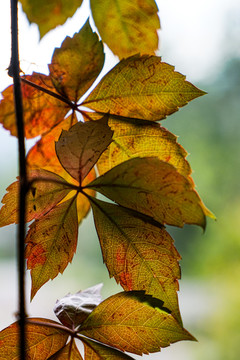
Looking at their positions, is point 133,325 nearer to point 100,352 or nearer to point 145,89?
point 100,352

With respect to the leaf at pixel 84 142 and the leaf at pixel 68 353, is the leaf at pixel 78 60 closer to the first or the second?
the leaf at pixel 84 142

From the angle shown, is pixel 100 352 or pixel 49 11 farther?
pixel 49 11

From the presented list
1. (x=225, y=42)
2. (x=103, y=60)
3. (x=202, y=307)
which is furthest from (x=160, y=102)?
(x=225, y=42)

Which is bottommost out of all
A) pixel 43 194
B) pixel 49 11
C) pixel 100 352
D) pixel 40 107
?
pixel 100 352

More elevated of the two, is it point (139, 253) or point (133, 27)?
point (133, 27)

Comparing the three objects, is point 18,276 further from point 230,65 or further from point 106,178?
point 230,65

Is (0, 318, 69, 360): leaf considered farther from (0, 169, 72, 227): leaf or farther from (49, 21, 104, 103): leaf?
(49, 21, 104, 103): leaf

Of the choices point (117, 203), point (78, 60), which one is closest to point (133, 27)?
point (78, 60)

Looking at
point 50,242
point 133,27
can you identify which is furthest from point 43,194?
point 133,27
